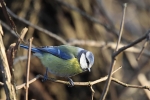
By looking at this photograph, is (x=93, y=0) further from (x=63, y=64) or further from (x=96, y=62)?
(x=63, y=64)

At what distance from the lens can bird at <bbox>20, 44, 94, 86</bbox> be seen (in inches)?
68.6

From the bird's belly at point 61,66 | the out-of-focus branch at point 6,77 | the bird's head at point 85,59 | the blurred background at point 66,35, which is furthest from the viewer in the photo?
the blurred background at point 66,35

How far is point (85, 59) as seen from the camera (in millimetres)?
1844

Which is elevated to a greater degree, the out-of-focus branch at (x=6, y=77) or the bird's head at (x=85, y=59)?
the bird's head at (x=85, y=59)

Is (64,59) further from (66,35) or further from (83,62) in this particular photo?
(66,35)

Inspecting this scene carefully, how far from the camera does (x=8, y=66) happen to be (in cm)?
73

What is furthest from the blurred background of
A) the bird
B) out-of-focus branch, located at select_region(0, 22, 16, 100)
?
out-of-focus branch, located at select_region(0, 22, 16, 100)

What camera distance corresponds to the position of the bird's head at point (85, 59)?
1836mm

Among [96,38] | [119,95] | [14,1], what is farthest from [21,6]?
[119,95]

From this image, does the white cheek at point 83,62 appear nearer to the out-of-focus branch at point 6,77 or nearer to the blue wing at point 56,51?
the blue wing at point 56,51

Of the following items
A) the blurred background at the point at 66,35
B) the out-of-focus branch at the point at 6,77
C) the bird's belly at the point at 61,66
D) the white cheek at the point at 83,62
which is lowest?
the out-of-focus branch at the point at 6,77

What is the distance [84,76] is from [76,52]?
4.49ft

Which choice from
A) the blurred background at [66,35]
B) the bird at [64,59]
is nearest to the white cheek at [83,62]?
the bird at [64,59]

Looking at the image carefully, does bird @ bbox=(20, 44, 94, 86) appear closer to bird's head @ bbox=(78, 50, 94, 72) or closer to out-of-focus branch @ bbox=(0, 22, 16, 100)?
bird's head @ bbox=(78, 50, 94, 72)
